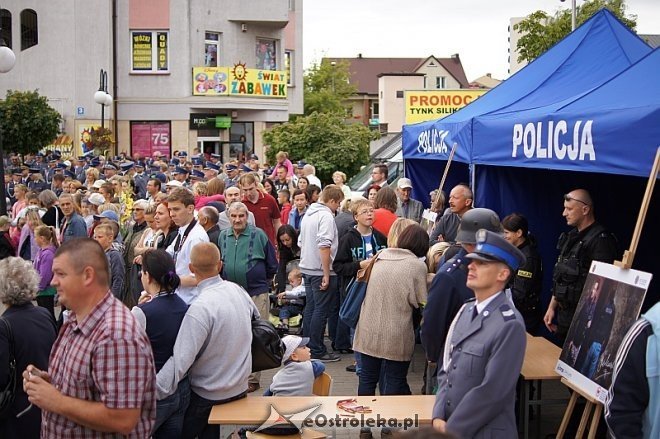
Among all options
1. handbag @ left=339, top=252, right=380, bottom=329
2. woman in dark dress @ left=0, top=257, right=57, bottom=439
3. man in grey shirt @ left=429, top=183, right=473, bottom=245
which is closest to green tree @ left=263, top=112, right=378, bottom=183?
man in grey shirt @ left=429, top=183, right=473, bottom=245

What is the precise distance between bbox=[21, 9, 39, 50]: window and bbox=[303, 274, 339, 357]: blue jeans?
31.9 metres

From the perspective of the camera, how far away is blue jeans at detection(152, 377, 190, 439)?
548 cm

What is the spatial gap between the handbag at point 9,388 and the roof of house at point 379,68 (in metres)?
106

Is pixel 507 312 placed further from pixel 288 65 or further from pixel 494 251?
pixel 288 65

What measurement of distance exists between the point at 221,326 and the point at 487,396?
1912mm

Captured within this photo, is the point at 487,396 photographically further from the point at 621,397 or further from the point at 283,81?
the point at 283,81

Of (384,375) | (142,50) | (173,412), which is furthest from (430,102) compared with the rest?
(142,50)

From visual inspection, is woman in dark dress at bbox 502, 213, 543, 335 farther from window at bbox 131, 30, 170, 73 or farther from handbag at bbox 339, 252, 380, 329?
window at bbox 131, 30, 170, 73

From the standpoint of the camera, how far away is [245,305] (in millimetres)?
5820

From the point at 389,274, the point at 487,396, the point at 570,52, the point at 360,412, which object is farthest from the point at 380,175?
the point at 487,396

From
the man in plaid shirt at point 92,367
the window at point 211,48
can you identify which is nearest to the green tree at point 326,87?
the window at point 211,48

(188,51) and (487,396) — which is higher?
(188,51)

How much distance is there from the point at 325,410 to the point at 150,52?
110 ft

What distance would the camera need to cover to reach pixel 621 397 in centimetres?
411
